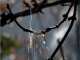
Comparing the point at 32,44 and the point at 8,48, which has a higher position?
the point at 32,44

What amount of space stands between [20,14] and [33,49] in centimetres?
14

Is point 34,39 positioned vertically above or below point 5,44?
above

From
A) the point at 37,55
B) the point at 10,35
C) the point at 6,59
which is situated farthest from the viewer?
the point at 10,35

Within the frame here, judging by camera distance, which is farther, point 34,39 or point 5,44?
point 5,44

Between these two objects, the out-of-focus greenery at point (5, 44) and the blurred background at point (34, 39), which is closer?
the blurred background at point (34, 39)

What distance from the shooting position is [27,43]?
565 mm

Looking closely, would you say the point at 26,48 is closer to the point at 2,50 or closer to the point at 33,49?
the point at 33,49

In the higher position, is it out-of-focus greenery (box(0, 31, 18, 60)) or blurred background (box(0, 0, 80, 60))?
blurred background (box(0, 0, 80, 60))

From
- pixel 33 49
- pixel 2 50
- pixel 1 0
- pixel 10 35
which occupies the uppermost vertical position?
pixel 33 49

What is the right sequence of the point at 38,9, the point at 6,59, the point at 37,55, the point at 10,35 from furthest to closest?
the point at 10,35, the point at 6,59, the point at 38,9, the point at 37,55

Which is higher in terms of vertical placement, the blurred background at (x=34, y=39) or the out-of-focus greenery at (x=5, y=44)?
the blurred background at (x=34, y=39)

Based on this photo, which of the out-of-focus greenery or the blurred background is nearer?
the blurred background

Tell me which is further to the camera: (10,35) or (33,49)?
(10,35)

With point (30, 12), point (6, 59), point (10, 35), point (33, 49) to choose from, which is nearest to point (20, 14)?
point (30, 12)
